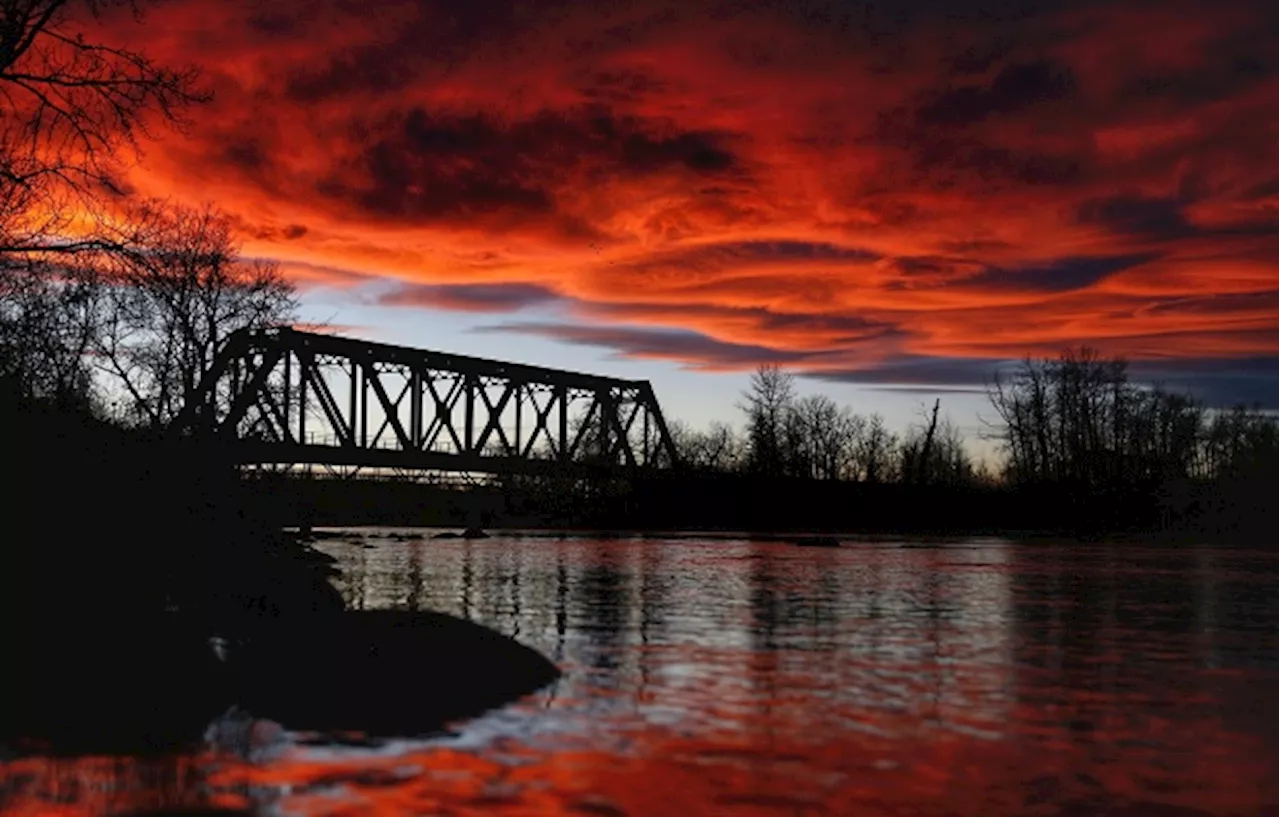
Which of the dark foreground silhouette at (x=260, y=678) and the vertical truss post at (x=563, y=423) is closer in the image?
the dark foreground silhouette at (x=260, y=678)

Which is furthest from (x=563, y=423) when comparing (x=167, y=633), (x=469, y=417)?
(x=167, y=633)

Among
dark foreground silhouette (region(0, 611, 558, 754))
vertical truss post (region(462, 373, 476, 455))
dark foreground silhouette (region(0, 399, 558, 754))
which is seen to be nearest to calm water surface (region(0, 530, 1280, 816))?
dark foreground silhouette (region(0, 611, 558, 754))

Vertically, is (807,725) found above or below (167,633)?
below

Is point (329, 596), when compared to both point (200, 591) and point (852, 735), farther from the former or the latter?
point (852, 735)

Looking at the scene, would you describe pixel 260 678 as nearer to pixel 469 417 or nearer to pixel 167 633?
pixel 167 633

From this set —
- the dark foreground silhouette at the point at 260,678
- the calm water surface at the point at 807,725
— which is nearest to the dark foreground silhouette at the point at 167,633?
the dark foreground silhouette at the point at 260,678

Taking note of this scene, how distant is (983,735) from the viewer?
14227mm

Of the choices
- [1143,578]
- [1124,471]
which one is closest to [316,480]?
[1143,578]

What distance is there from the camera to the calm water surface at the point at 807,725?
1124 centimetres

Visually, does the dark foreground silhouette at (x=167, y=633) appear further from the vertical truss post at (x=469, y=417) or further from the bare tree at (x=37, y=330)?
the vertical truss post at (x=469, y=417)

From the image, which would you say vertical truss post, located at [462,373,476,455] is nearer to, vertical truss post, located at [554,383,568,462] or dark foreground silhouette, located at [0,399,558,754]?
vertical truss post, located at [554,383,568,462]

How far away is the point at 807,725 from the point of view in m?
14.6

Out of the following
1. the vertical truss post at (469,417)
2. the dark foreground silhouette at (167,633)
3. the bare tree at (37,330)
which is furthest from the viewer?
the vertical truss post at (469,417)

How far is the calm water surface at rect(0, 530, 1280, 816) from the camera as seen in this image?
1124 cm
